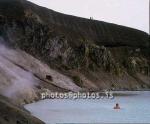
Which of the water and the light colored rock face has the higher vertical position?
the light colored rock face

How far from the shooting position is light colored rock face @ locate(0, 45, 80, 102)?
59.5 metres

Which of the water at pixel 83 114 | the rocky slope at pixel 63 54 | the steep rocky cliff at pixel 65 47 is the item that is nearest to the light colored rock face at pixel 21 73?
the rocky slope at pixel 63 54

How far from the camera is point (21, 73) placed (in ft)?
268

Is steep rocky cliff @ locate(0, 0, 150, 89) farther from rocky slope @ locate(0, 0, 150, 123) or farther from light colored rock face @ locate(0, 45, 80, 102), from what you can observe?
light colored rock face @ locate(0, 45, 80, 102)

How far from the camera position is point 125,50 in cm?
19525

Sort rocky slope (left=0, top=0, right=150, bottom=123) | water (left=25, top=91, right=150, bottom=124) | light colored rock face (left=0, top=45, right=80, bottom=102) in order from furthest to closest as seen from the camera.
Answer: rocky slope (left=0, top=0, right=150, bottom=123) → light colored rock face (left=0, top=45, right=80, bottom=102) → water (left=25, top=91, right=150, bottom=124)

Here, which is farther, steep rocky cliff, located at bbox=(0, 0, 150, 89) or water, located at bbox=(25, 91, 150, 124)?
steep rocky cliff, located at bbox=(0, 0, 150, 89)

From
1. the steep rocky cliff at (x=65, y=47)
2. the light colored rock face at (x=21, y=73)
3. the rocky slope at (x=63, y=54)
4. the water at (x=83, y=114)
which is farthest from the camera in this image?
the steep rocky cliff at (x=65, y=47)

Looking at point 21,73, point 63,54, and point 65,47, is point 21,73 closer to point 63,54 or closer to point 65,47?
point 63,54

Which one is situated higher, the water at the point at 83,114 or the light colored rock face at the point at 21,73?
the light colored rock face at the point at 21,73

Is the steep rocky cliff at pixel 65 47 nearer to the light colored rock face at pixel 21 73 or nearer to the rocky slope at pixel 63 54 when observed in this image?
the rocky slope at pixel 63 54

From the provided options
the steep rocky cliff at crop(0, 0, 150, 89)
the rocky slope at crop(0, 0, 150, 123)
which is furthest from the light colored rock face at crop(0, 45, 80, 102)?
the steep rocky cliff at crop(0, 0, 150, 89)

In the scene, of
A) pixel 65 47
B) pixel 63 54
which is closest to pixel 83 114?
pixel 63 54

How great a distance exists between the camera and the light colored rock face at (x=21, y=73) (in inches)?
2342
